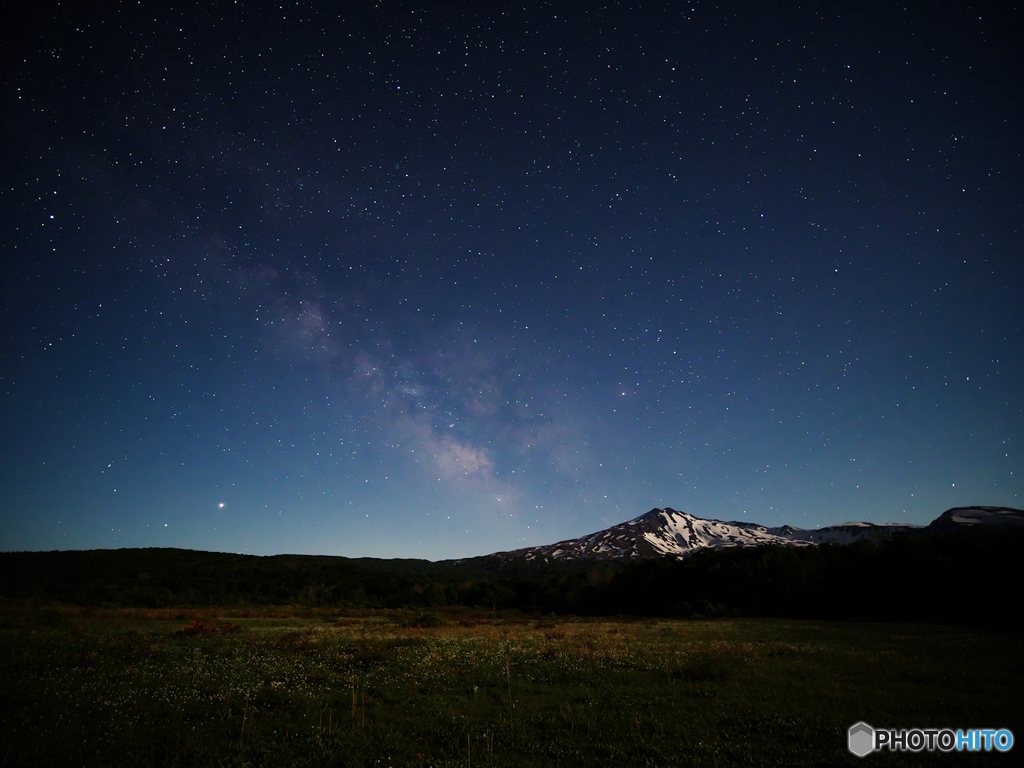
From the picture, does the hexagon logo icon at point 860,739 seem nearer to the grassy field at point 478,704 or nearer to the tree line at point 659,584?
the grassy field at point 478,704

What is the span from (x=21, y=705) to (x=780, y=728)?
68.1 ft

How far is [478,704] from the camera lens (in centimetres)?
Result: 1388

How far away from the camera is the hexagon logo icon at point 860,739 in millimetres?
9961

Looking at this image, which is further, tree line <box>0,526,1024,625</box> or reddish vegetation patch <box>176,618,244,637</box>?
tree line <box>0,526,1024,625</box>

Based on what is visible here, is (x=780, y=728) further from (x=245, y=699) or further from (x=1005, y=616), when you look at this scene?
(x=1005, y=616)

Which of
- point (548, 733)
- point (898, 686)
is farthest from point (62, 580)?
point (898, 686)

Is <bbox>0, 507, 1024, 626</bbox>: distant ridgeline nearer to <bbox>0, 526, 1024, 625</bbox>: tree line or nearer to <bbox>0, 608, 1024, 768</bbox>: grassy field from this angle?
<bbox>0, 526, 1024, 625</bbox>: tree line

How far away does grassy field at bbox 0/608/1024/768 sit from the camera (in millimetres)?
9734

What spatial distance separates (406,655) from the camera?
22688 millimetres

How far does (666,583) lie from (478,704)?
9248cm

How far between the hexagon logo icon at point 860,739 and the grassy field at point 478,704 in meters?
0.26

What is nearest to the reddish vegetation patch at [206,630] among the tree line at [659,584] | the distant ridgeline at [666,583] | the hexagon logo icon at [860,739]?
the hexagon logo icon at [860,739]

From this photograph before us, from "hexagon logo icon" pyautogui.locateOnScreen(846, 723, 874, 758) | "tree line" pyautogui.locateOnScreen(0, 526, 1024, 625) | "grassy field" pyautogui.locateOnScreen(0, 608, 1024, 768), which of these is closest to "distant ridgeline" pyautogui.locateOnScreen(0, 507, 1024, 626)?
"tree line" pyautogui.locateOnScreen(0, 526, 1024, 625)

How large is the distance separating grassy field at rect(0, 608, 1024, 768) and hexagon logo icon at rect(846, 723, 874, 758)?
0.26 m
